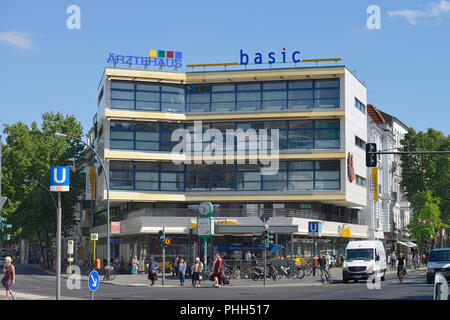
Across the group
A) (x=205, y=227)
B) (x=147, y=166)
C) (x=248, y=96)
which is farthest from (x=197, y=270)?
(x=248, y=96)

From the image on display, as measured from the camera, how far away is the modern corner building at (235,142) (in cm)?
5753

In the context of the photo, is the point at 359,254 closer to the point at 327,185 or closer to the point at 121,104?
the point at 327,185

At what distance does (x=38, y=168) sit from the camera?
234 ft

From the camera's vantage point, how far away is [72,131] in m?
74.6

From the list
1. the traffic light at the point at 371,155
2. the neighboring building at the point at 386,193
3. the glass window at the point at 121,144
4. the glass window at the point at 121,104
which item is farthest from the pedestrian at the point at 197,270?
the neighboring building at the point at 386,193

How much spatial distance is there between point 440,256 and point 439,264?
0.91 meters

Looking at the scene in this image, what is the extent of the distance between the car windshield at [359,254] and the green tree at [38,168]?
36.7m

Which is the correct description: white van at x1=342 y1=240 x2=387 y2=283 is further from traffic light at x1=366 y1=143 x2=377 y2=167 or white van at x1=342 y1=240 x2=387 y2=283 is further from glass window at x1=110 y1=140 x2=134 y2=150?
glass window at x1=110 y1=140 x2=134 y2=150

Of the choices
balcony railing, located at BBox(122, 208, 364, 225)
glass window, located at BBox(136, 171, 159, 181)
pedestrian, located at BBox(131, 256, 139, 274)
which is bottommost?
pedestrian, located at BBox(131, 256, 139, 274)

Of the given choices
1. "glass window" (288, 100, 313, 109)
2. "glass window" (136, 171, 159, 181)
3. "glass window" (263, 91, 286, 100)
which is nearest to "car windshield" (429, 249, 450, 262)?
"glass window" (288, 100, 313, 109)

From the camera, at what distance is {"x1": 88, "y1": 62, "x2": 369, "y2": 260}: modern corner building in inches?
2265

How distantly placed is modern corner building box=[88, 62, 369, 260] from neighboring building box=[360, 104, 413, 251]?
15.9 meters
